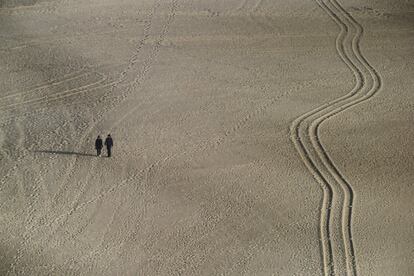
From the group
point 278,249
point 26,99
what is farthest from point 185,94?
point 278,249

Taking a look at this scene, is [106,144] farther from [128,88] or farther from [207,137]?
[128,88]

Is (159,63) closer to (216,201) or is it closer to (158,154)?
(158,154)

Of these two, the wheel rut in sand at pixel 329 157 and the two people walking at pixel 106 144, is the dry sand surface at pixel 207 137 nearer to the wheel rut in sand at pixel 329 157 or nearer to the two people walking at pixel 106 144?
the wheel rut in sand at pixel 329 157

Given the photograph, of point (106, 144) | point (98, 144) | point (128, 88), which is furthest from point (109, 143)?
point (128, 88)

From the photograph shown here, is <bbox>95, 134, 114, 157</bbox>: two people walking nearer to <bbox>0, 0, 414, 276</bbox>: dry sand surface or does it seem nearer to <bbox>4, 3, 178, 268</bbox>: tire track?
<bbox>0, 0, 414, 276</bbox>: dry sand surface

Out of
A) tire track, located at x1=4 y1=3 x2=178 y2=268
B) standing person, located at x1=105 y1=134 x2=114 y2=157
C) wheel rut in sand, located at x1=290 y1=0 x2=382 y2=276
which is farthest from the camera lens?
standing person, located at x1=105 y1=134 x2=114 y2=157

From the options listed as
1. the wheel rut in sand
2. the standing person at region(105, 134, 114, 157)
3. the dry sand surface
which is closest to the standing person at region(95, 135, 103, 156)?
the standing person at region(105, 134, 114, 157)
